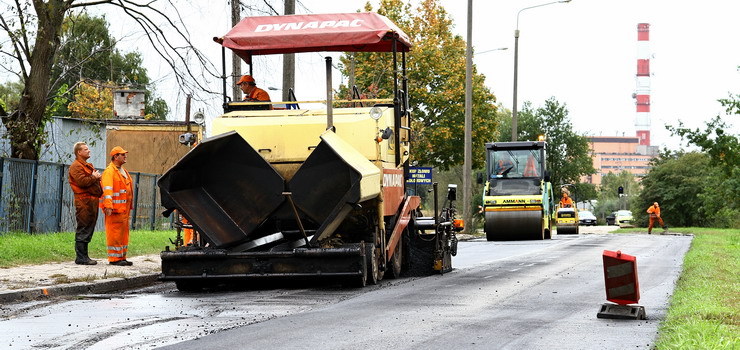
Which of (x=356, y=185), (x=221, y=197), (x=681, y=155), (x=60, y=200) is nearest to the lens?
(x=356, y=185)

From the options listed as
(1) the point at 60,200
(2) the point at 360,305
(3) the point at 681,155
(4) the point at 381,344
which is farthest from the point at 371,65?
(3) the point at 681,155

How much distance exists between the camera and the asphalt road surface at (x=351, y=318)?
26.0ft

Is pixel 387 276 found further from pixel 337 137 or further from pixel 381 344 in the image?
pixel 381 344

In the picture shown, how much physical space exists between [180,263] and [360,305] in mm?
2866

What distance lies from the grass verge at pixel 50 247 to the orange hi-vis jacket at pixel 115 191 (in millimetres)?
1377

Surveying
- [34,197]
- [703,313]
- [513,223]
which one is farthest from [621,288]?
[513,223]

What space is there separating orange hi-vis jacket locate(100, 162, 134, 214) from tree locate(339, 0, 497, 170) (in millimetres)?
28934

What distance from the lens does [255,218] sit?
41.4ft

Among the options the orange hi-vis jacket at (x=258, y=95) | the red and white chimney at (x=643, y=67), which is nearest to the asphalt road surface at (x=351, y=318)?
the orange hi-vis jacket at (x=258, y=95)

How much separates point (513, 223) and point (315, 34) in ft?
69.1

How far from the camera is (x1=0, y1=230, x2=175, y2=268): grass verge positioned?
620 inches

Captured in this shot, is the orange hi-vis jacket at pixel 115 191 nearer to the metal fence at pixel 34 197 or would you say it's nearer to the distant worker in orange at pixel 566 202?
the metal fence at pixel 34 197

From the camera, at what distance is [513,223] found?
34.1 m

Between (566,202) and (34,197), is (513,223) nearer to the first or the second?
(566,202)
